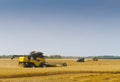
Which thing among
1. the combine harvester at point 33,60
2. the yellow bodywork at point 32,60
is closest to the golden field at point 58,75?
the yellow bodywork at point 32,60

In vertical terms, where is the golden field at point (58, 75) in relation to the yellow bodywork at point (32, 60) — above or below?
below

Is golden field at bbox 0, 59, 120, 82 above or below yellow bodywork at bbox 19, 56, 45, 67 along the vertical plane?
below

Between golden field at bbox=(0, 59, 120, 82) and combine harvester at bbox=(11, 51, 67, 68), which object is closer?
golden field at bbox=(0, 59, 120, 82)

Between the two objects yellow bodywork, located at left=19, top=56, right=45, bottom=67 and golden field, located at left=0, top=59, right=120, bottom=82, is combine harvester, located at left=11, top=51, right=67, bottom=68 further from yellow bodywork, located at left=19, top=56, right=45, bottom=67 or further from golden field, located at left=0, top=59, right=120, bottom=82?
golden field, located at left=0, top=59, right=120, bottom=82

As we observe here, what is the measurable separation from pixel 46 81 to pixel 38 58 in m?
23.6

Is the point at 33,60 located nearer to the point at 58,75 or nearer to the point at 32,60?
the point at 32,60

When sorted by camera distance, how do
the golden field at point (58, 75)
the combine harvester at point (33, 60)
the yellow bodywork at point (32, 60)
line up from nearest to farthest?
the golden field at point (58, 75) < the yellow bodywork at point (32, 60) < the combine harvester at point (33, 60)


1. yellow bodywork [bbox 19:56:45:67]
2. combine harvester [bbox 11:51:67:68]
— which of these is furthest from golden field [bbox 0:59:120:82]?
combine harvester [bbox 11:51:67:68]

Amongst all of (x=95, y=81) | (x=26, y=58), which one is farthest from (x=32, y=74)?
(x=26, y=58)

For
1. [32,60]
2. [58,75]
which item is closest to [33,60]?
[32,60]

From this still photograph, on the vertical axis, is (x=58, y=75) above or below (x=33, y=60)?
below

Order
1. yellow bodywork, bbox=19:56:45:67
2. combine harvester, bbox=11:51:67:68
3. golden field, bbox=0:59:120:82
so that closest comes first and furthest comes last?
golden field, bbox=0:59:120:82 < yellow bodywork, bbox=19:56:45:67 < combine harvester, bbox=11:51:67:68

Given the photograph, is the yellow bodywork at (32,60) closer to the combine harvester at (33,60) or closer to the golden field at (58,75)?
the combine harvester at (33,60)

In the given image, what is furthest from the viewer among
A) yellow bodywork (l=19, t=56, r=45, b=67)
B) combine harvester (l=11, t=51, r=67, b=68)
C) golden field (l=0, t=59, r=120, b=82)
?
combine harvester (l=11, t=51, r=67, b=68)
